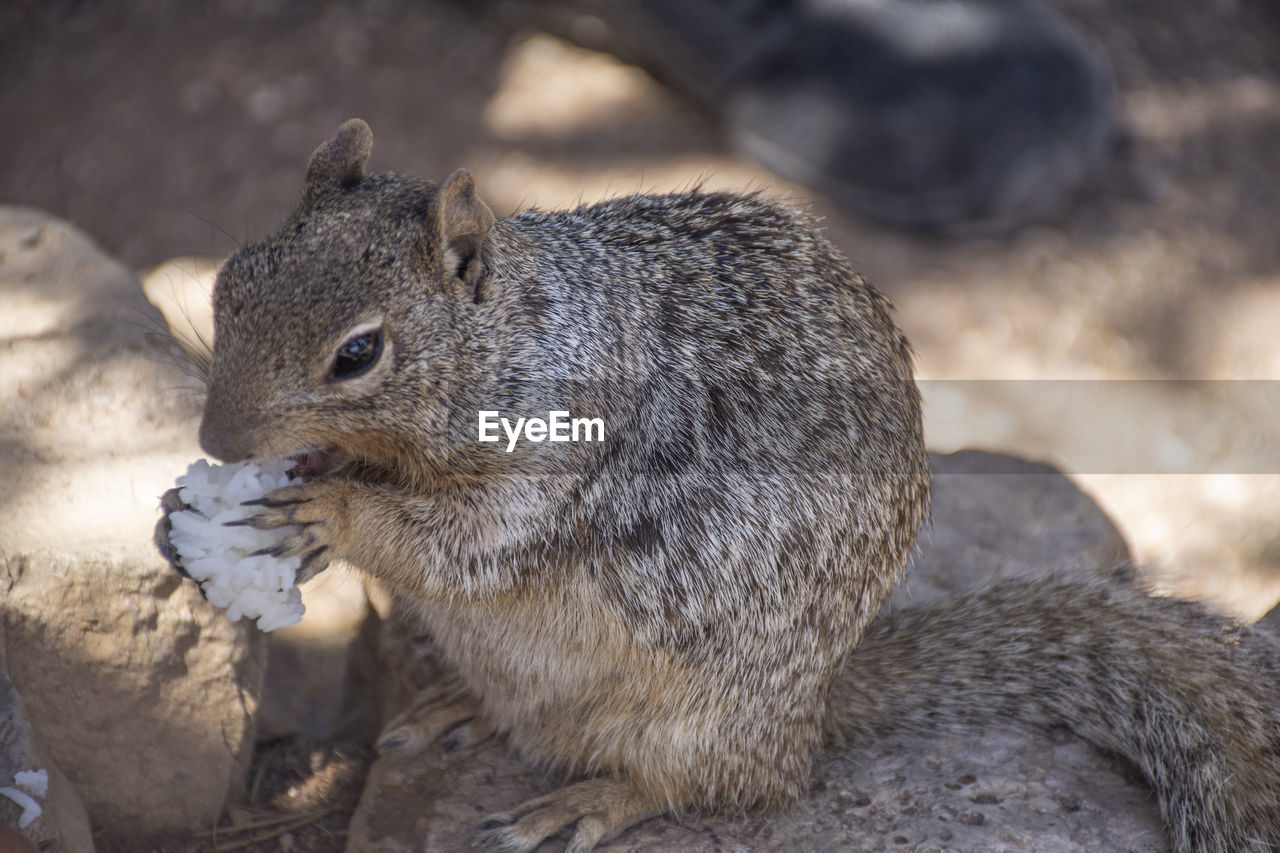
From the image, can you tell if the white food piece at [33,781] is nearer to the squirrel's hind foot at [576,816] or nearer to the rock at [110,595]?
the rock at [110,595]

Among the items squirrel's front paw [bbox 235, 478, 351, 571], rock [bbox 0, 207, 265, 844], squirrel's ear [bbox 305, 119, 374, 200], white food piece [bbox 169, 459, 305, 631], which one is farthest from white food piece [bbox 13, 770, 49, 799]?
squirrel's ear [bbox 305, 119, 374, 200]

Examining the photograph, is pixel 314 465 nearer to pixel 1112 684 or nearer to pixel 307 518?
pixel 307 518

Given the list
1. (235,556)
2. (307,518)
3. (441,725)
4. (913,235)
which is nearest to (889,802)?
(441,725)

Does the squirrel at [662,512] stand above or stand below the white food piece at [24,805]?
above

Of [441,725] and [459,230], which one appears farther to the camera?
[441,725]

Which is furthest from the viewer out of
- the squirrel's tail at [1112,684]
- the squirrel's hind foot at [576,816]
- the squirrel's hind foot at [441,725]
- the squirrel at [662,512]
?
the squirrel's hind foot at [441,725]

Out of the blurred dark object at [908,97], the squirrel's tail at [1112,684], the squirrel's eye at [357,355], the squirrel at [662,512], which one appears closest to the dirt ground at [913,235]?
the blurred dark object at [908,97]

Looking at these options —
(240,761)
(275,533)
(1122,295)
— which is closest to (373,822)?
(240,761)
